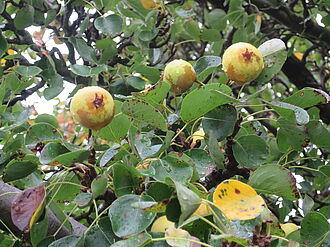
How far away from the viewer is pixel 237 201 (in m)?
0.72

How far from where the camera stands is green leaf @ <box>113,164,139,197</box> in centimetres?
84

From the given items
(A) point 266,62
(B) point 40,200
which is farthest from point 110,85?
(B) point 40,200

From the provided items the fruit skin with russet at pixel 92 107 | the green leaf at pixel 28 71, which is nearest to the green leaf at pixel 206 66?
the fruit skin with russet at pixel 92 107

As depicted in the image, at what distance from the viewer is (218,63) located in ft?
3.52

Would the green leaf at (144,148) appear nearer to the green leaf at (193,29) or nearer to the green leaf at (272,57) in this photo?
the green leaf at (272,57)

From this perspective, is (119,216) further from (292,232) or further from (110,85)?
(110,85)

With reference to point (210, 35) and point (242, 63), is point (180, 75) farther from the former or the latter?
point (210, 35)

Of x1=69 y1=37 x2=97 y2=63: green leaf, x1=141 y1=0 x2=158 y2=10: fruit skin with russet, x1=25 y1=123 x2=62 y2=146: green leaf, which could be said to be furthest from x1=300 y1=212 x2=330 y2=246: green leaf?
x1=141 y1=0 x2=158 y2=10: fruit skin with russet

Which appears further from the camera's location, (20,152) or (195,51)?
(195,51)

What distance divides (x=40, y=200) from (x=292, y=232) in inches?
16.6

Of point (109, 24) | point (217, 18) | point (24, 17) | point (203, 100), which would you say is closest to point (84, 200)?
point (203, 100)

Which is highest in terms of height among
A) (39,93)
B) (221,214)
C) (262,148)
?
(221,214)

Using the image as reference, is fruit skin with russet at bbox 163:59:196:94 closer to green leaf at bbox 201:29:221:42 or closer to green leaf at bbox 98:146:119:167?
green leaf at bbox 98:146:119:167

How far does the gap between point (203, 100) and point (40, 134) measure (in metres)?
0.35
